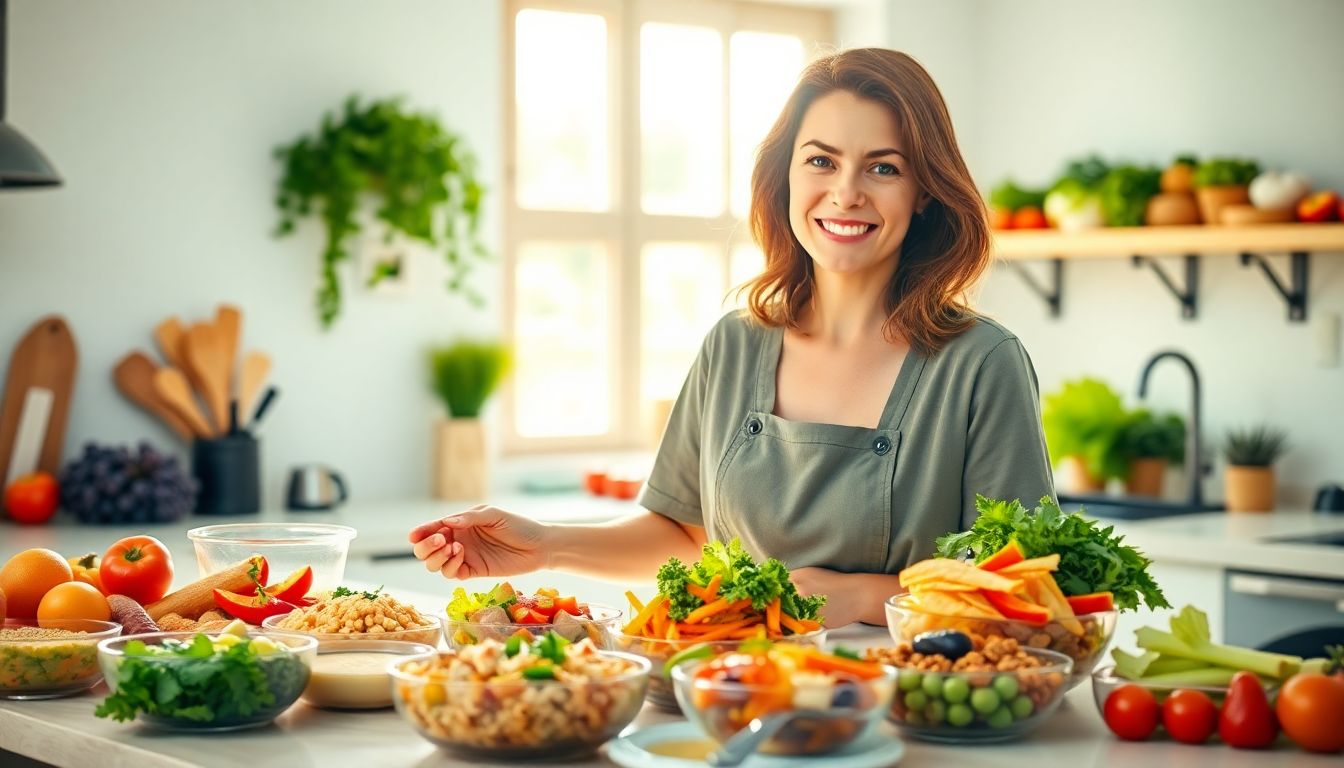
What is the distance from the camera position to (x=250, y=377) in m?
3.97

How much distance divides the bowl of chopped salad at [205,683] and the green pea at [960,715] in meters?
0.60

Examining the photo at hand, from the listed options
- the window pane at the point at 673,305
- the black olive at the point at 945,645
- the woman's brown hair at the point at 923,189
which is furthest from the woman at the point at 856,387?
the window pane at the point at 673,305

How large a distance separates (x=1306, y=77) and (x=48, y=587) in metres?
3.52

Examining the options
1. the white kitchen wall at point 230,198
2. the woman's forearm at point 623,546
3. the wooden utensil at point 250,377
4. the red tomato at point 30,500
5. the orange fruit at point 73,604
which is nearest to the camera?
the orange fruit at point 73,604

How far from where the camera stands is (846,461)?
7.00ft

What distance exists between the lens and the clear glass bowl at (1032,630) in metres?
1.47

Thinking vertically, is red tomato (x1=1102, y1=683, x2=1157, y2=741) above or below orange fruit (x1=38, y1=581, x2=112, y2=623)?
below

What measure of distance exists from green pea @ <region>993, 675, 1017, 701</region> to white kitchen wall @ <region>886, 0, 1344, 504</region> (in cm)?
318

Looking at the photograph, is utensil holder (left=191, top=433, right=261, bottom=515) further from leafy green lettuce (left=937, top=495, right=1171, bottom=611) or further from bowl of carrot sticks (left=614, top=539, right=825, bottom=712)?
leafy green lettuce (left=937, top=495, right=1171, bottom=611)

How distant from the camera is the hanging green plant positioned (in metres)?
4.03

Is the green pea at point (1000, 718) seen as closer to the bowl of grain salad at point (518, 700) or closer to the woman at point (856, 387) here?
the bowl of grain salad at point (518, 700)

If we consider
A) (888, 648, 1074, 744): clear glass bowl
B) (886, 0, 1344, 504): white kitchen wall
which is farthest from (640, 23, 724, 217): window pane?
(888, 648, 1074, 744): clear glass bowl

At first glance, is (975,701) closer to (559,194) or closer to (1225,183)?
(1225,183)

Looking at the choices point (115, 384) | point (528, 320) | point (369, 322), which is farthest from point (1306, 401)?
point (115, 384)
